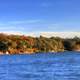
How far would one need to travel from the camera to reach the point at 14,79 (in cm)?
4709

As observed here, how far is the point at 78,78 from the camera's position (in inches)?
1802

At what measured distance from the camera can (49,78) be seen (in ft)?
153

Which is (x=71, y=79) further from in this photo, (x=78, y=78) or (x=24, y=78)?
(x=24, y=78)

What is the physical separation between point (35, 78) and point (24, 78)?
49.6 inches

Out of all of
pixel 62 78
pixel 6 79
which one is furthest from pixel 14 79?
pixel 62 78

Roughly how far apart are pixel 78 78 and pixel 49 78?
10.7ft

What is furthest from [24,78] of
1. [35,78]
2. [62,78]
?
[62,78]

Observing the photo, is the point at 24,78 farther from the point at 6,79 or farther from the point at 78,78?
the point at 78,78

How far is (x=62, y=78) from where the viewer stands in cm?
4669

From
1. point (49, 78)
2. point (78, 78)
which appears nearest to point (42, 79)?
point (49, 78)

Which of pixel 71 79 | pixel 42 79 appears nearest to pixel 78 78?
pixel 71 79

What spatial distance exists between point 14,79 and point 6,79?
107 centimetres

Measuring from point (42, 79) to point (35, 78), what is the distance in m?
1.72

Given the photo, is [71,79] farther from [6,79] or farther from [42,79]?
[6,79]
